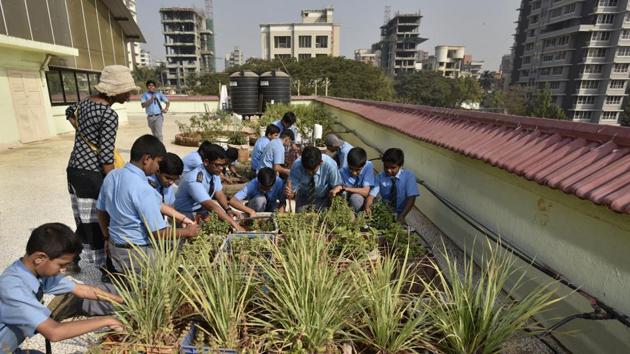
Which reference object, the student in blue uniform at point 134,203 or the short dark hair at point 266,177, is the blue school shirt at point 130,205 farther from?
the short dark hair at point 266,177

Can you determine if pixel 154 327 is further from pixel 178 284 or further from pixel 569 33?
pixel 569 33

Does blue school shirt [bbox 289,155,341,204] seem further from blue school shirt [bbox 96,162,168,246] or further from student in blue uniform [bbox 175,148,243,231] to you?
blue school shirt [bbox 96,162,168,246]

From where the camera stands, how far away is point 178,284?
6.75ft

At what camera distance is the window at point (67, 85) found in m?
12.1

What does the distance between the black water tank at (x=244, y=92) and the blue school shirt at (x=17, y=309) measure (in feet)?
50.7

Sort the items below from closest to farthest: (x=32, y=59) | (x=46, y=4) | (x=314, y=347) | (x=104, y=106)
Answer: (x=314, y=347), (x=104, y=106), (x=32, y=59), (x=46, y=4)

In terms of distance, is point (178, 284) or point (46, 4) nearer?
point (178, 284)

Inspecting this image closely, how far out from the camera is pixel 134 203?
8.03ft

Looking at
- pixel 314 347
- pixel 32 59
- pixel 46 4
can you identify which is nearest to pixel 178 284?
pixel 314 347

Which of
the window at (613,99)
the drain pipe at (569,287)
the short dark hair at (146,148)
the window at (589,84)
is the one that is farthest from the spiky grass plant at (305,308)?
the window at (613,99)

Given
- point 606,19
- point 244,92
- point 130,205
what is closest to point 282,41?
point 606,19

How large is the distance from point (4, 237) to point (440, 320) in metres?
5.11

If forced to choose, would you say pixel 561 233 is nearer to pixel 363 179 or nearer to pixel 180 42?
pixel 363 179

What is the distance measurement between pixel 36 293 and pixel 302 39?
3128 inches
